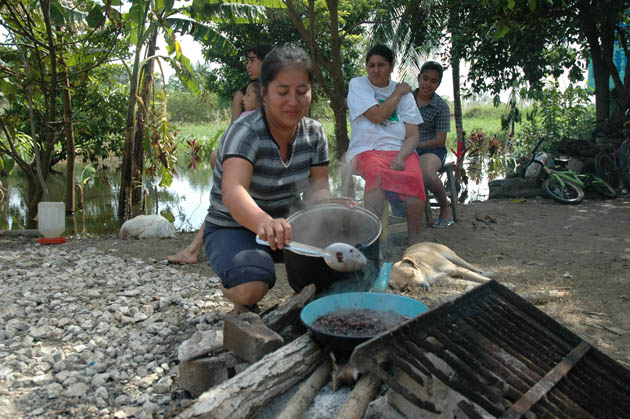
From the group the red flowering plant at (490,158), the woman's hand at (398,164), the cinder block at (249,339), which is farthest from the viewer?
the red flowering plant at (490,158)

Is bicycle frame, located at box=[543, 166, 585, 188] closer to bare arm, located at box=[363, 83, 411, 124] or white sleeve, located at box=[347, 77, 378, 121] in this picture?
bare arm, located at box=[363, 83, 411, 124]

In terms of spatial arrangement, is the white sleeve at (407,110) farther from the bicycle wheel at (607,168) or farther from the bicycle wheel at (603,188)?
the bicycle wheel at (607,168)

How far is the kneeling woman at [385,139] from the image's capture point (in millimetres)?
4289

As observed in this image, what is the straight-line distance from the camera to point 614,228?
567 cm

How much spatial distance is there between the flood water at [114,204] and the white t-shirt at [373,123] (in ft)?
12.0

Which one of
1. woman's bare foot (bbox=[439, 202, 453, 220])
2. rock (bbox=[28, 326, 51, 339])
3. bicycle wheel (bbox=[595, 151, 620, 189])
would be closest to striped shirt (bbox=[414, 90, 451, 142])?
woman's bare foot (bbox=[439, 202, 453, 220])

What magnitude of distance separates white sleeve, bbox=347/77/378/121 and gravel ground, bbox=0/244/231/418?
1.95 m

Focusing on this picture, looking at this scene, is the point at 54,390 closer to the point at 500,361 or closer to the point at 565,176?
the point at 500,361

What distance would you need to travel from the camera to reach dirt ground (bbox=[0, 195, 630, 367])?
10.0 ft

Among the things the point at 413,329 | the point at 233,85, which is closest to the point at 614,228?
the point at 413,329

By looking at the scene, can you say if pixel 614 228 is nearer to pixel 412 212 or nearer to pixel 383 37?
pixel 412 212

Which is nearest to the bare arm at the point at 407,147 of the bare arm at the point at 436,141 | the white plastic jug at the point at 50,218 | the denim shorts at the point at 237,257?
the bare arm at the point at 436,141

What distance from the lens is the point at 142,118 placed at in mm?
7301

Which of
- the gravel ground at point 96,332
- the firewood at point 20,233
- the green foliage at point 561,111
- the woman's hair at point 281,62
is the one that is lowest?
the gravel ground at point 96,332
